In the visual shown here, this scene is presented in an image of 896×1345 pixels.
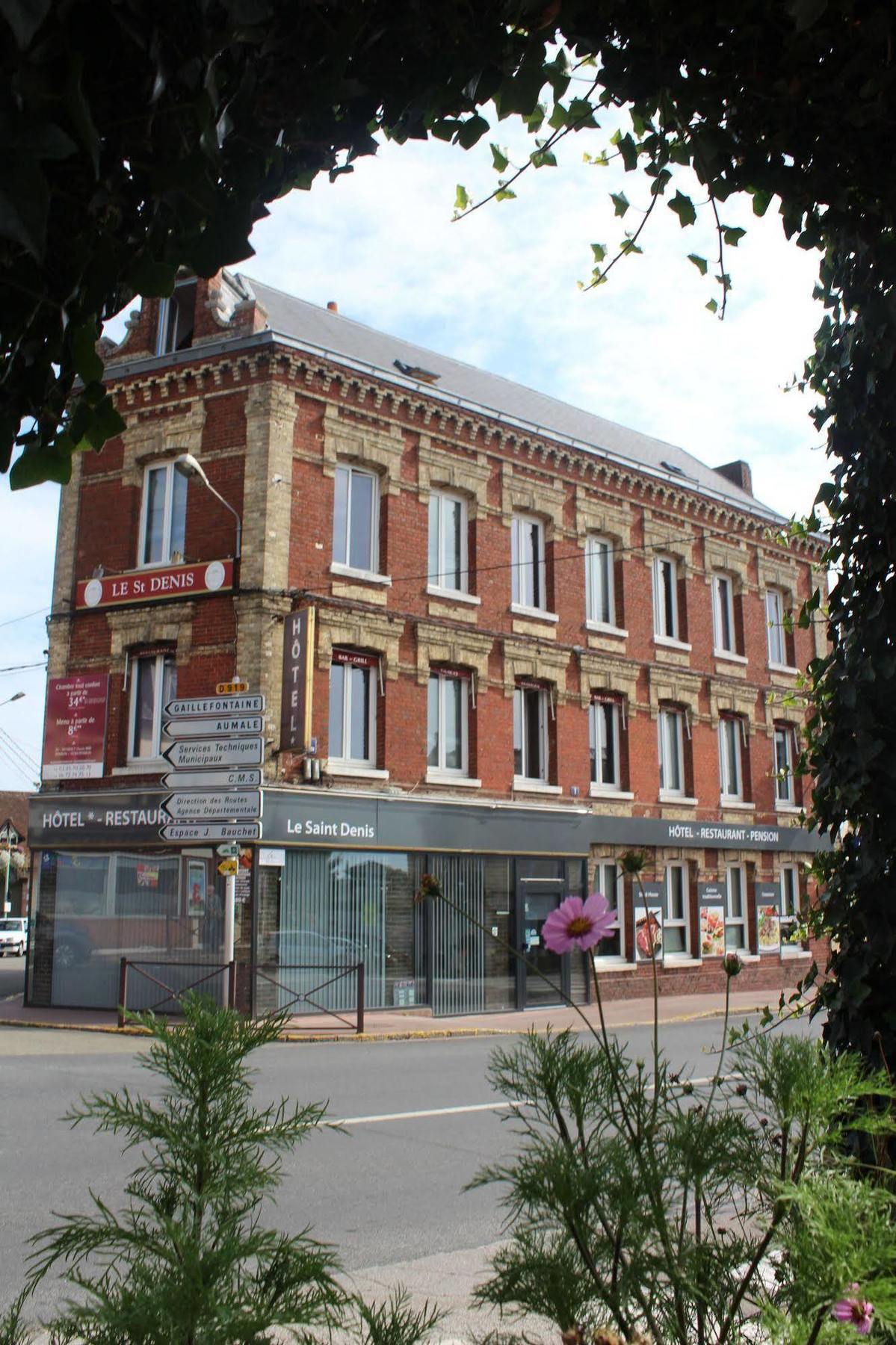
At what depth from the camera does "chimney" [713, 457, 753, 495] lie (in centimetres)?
3130

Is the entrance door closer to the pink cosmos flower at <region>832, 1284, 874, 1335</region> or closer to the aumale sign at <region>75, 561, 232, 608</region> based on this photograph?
the aumale sign at <region>75, 561, 232, 608</region>

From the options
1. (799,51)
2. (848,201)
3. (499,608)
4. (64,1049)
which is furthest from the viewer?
(499,608)

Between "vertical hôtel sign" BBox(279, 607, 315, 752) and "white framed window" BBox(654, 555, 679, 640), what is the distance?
9.44 m

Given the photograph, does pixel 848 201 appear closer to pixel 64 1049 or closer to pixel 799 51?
pixel 799 51

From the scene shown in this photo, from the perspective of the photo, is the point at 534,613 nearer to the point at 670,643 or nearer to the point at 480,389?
the point at 670,643

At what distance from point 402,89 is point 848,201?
1463 mm

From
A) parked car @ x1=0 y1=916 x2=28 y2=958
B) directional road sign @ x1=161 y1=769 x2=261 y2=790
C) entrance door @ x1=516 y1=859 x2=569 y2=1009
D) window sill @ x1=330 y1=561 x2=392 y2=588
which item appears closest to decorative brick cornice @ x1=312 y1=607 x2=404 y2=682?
window sill @ x1=330 y1=561 x2=392 y2=588

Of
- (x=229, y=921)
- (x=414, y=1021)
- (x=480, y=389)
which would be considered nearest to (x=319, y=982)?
(x=414, y=1021)

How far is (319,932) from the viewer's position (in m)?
18.3

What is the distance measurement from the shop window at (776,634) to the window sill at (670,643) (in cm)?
340

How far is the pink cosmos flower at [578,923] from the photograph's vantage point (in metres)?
2.49

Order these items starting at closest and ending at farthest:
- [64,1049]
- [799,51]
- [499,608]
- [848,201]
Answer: [799,51]
[848,201]
[64,1049]
[499,608]

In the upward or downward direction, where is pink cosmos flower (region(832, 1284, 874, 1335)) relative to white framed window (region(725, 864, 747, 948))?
downward

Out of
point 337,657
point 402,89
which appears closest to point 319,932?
point 337,657
